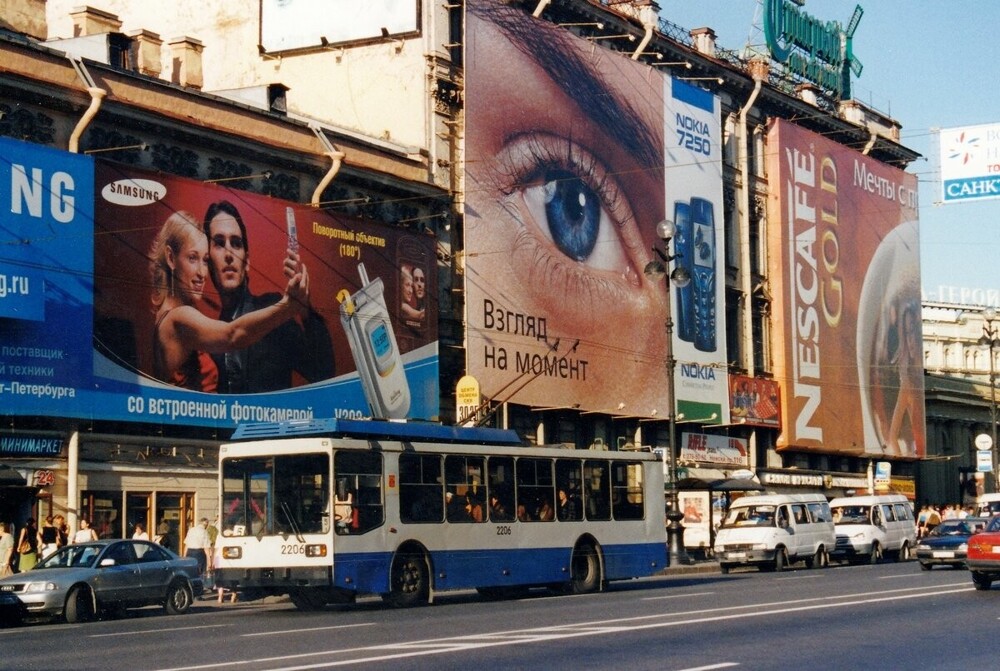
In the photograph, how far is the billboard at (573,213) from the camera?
48.1 metres

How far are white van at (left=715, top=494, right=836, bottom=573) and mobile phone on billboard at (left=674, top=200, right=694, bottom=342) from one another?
1541cm

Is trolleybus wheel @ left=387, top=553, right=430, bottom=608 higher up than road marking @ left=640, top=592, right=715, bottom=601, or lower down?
higher up

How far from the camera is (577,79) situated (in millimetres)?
51969

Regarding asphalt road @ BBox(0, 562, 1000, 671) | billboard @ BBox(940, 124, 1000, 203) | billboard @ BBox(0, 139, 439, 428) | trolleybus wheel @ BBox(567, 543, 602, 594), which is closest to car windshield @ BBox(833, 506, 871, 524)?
billboard @ BBox(0, 139, 439, 428)

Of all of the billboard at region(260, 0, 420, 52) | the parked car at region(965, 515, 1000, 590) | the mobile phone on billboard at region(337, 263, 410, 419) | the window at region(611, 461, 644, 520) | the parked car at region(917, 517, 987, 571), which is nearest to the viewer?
the parked car at region(965, 515, 1000, 590)

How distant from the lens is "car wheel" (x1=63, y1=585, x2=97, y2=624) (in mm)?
25406

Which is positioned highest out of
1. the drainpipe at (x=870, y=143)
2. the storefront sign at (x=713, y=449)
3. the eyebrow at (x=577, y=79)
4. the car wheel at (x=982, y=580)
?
the drainpipe at (x=870, y=143)

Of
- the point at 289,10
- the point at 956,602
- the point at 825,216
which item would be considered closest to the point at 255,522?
the point at 956,602

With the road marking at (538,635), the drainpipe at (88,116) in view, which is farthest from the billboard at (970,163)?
the drainpipe at (88,116)

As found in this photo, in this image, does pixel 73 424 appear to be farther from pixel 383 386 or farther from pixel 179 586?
pixel 383 386

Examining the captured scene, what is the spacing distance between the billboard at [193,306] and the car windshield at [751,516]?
8785mm

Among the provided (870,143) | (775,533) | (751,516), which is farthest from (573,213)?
(870,143)

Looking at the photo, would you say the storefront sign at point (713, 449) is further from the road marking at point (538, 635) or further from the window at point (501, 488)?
the road marking at point (538, 635)

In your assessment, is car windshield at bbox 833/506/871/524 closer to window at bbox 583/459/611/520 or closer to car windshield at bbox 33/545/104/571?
window at bbox 583/459/611/520
